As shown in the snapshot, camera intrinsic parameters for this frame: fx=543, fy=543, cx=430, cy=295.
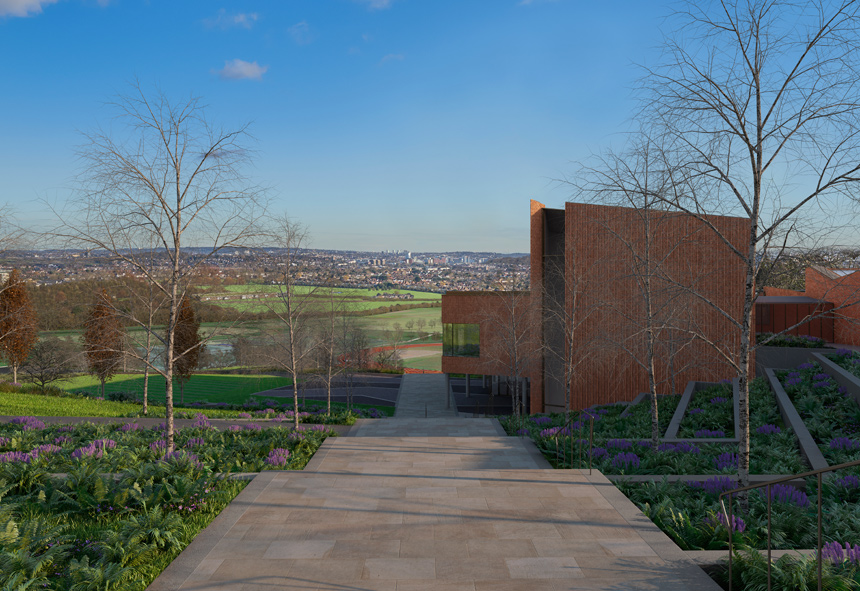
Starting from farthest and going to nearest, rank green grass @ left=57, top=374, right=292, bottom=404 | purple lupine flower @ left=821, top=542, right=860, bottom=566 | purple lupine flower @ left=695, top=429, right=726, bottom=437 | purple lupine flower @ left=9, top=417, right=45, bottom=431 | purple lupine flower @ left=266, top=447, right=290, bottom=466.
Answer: green grass @ left=57, top=374, right=292, bottom=404, purple lupine flower @ left=9, top=417, right=45, bottom=431, purple lupine flower @ left=695, top=429, right=726, bottom=437, purple lupine flower @ left=266, top=447, right=290, bottom=466, purple lupine flower @ left=821, top=542, right=860, bottom=566

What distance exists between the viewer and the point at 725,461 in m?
10.5

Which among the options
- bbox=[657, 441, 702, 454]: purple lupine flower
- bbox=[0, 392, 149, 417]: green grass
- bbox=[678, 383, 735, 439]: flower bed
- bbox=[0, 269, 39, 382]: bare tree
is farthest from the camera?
bbox=[0, 269, 39, 382]: bare tree

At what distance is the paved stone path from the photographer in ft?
108

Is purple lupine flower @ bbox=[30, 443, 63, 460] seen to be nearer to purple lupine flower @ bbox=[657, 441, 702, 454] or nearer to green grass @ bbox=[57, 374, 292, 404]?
purple lupine flower @ bbox=[657, 441, 702, 454]

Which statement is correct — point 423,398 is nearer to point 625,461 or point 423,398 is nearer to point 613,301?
point 613,301

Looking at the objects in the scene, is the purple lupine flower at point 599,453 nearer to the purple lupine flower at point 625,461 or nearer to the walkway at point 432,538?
the purple lupine flower at point 625,461

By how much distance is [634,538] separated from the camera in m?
6.16

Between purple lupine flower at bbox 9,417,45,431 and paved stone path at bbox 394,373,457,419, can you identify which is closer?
purple lupine flower at bbox 9,417,45,431

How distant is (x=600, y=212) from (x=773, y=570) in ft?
62.6

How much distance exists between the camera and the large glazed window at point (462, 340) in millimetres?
29016

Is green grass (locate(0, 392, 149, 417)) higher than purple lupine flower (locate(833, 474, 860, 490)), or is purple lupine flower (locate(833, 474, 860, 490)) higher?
purple lupine flower (locate(833, 474, 860, 490))

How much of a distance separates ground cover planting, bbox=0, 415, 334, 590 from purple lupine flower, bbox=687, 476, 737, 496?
7159 millimetres

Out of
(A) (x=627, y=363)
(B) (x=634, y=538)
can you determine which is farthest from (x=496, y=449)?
(A) (x=627, y=363)

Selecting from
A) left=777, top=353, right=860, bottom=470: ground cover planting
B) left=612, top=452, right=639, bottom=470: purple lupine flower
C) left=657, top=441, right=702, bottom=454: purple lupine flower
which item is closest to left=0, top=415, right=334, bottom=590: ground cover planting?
left=612, top=452, right=639, bottom=470: purple lupine flower
